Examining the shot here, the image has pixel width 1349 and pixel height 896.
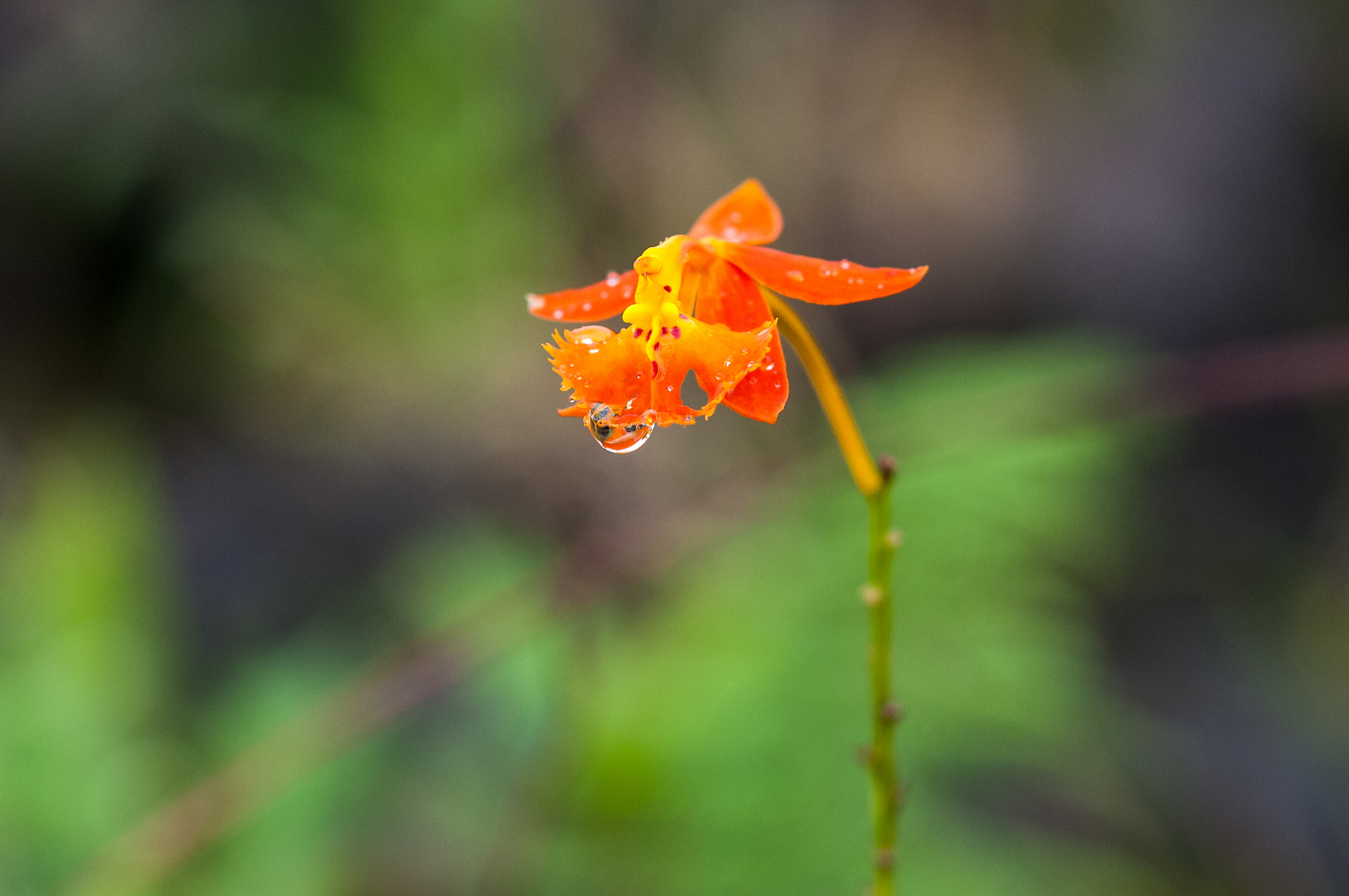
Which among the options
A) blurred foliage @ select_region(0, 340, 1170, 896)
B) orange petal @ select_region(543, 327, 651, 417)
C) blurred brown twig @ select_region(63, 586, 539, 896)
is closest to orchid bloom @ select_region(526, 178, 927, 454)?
orange petal @ select_region(543, 327, 651, 417)

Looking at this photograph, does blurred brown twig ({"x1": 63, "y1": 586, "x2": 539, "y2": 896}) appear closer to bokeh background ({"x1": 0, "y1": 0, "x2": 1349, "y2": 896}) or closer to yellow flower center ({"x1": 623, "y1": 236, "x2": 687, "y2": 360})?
bokeh background ({"x1": 0, "y1": 0, "x2": 1349, "y2": 896})

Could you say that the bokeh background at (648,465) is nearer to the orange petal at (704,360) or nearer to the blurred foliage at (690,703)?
the blurred foliage at (690,703)

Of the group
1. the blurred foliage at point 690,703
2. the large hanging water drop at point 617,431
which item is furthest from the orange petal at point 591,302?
the blurred foliage at point 690,703

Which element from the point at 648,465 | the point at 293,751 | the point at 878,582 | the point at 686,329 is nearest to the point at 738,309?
the point at 686,329

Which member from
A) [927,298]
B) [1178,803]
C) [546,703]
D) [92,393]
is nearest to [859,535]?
[546,703]

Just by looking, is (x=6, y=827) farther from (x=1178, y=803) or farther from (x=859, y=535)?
(x=1178, y=803)

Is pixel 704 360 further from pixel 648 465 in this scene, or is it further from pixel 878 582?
pixel 648 465
